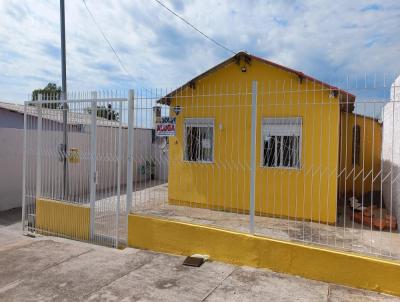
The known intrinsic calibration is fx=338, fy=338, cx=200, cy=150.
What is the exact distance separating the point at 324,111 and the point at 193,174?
3490 millimetres

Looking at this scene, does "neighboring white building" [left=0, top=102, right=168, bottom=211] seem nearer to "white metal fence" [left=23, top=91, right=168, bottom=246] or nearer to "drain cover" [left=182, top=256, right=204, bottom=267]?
"white metal fence" [left=23, top=91, right=168, bottom=246]

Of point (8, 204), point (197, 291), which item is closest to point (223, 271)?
point (197, 291)

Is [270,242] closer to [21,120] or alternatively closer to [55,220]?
[55,220]

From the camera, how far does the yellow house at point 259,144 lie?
7.54m

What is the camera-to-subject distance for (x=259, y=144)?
814 cm

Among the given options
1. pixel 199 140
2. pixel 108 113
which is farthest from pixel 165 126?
pixel 199 140

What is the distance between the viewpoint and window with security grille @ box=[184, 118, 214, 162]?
8695 mm

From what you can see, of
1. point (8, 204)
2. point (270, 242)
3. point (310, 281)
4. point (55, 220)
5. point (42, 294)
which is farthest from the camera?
point (8, 204)

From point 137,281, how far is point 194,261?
0.88m

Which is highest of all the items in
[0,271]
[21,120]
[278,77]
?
[278,77]

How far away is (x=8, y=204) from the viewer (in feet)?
31.3

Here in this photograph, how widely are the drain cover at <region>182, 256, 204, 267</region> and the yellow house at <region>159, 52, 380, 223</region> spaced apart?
3.10m

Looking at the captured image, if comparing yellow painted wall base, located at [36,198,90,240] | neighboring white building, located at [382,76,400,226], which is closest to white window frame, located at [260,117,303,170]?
neighboring white building, located at [382,76,400,226]

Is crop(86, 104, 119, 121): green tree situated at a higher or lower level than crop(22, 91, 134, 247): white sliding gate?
higher
